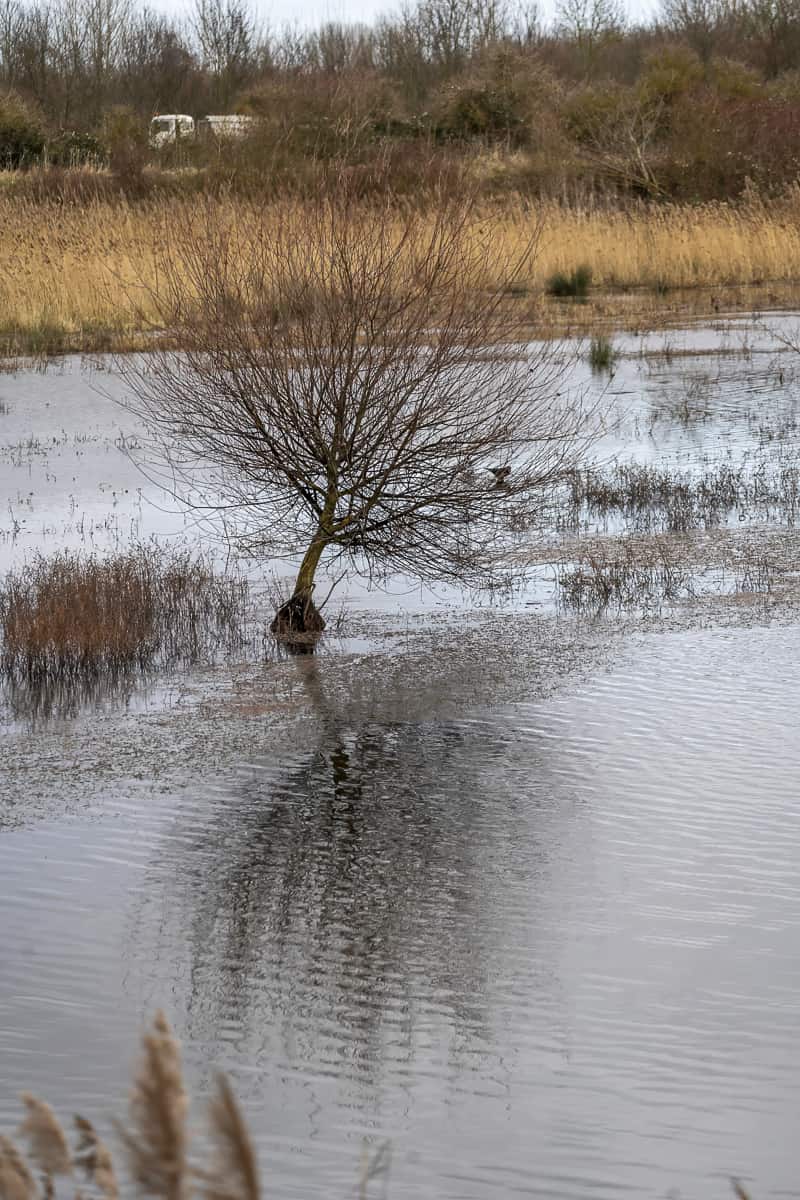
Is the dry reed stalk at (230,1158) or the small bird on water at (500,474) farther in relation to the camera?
the small bird on water at (500,474)

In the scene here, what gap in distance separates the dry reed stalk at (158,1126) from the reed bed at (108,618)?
734cm

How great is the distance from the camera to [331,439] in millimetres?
9312

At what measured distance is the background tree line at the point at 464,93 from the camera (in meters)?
33.1

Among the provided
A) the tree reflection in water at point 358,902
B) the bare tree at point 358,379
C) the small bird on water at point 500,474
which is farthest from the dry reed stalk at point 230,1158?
the small bird on water at point 500,474

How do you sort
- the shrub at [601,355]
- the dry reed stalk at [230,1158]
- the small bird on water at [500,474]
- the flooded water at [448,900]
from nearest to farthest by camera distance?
the dry reed stalk at [230,1158], the flooded water at [448,900], the small bird on water at [500,474], the shrub at [601,355]

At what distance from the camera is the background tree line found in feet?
108

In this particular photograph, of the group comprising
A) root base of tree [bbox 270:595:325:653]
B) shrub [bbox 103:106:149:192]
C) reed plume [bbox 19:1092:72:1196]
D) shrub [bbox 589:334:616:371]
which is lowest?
root base of tree [bbox 270:595:325:653]

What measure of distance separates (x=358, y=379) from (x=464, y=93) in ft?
108

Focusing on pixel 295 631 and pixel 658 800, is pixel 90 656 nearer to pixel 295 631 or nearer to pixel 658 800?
pixel 295 631

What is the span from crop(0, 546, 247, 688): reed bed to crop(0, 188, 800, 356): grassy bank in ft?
37.0

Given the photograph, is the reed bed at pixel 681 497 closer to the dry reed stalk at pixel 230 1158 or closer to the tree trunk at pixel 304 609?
the tree trunk at pixel 304 609

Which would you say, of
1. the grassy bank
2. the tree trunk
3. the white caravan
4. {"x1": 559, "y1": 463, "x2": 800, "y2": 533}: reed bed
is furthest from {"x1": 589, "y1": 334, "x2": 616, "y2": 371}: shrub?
the white caravan

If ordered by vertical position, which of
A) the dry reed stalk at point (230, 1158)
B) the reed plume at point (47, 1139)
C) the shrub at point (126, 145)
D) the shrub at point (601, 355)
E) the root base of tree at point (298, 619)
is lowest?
the root base of tree at point (298, 619)

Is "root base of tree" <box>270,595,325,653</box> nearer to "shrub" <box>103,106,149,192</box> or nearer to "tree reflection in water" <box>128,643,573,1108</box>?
"tree reflection in water" <box>128,643,573,1108</box>
